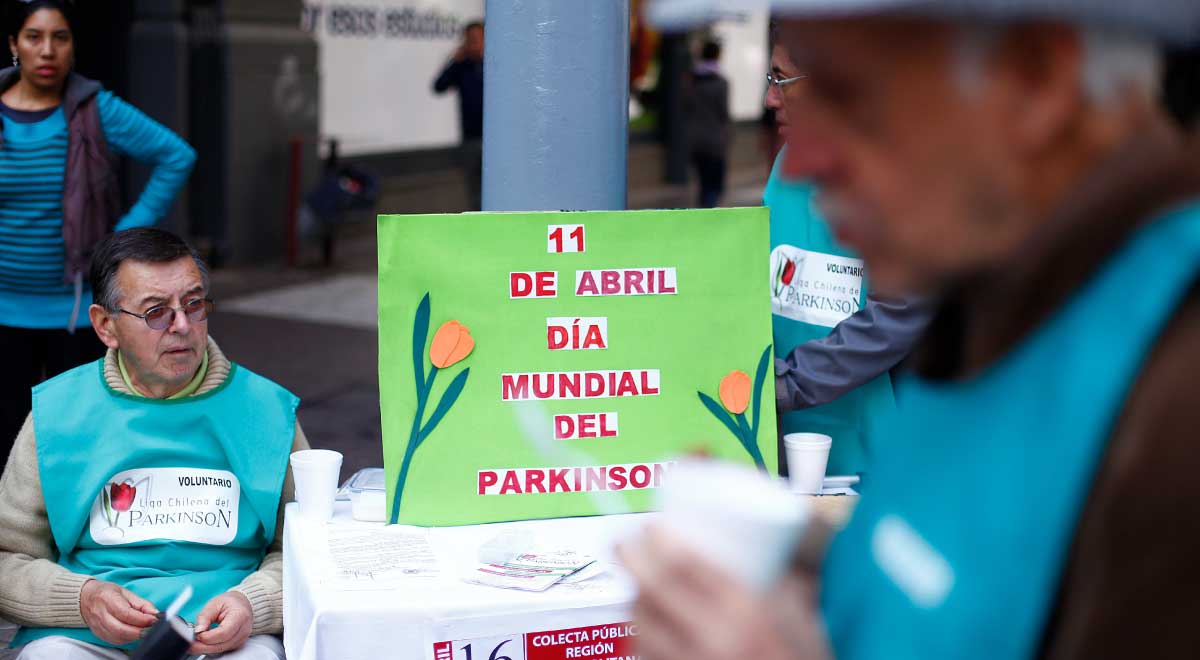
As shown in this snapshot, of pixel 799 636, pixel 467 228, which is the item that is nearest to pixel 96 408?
pixel 467 228

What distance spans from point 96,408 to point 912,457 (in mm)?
2349

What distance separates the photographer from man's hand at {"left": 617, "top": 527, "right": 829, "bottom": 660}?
2.83ft

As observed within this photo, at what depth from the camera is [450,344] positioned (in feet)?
9.07

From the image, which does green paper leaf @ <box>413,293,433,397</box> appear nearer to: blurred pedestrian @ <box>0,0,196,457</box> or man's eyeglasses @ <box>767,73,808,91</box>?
man's eyeglasses @ <box>767,73,808,91</box>

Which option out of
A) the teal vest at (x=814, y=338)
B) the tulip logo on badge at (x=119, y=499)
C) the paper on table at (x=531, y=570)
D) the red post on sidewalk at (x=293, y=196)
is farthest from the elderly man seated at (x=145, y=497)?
the red post on sidewalk at (x=293, y=196)

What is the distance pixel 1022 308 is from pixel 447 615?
5.49ft

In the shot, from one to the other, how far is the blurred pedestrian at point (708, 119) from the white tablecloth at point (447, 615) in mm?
10344

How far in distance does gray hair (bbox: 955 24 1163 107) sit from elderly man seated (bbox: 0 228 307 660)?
2.27 meters

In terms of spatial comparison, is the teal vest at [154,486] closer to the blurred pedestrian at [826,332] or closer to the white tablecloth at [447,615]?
the white tablecloth at [447,615]

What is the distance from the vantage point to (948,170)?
32.2 inches

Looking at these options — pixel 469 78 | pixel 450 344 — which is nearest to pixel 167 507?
pixel 450 344

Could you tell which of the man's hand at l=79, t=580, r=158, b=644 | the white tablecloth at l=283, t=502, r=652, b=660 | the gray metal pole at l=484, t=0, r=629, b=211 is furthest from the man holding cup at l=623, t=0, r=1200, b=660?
the gray metal pole at l=484, t=0, r=629, b=211

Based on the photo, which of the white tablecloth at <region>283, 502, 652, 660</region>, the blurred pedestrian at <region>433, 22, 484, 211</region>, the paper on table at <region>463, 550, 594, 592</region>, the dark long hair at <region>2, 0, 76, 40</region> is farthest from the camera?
the blurred pedestrian at <region>433, 22, 484, 211</region>

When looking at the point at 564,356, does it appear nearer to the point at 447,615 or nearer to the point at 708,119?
the point at 447,615
